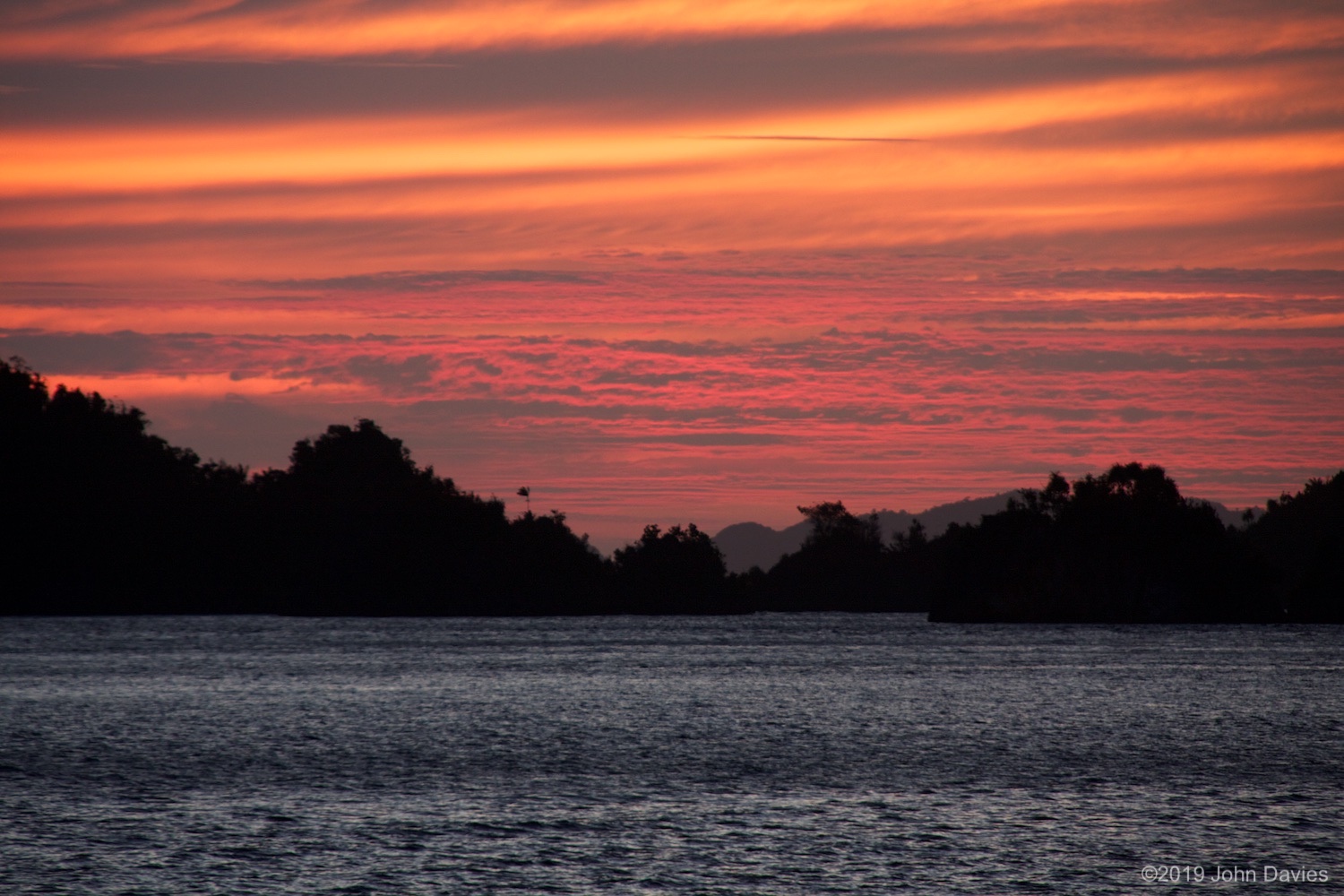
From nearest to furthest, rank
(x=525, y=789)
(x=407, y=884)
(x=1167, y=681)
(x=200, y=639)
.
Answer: (x=407, y=884) < (x=525, y=789) < (x=1167, y=681) < (x=200, y=639)

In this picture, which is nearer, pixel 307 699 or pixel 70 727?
pixel 70 727

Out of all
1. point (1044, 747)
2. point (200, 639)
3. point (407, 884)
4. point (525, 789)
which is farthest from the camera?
point (200, 639)

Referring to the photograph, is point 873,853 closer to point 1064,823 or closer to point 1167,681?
point 1064,823

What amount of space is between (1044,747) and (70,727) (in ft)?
148

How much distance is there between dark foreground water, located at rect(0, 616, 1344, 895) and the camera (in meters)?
37.0

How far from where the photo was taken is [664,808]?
46344 mm

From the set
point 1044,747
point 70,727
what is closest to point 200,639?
point 70,727

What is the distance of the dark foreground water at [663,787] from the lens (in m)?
37.0

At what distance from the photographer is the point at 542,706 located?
87062 millimetres

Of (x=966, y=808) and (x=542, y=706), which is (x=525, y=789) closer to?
(x=966, y=808)

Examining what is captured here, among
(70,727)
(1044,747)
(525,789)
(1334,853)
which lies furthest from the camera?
(70,727)

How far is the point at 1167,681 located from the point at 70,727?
7603 centimetres

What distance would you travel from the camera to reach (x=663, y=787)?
51094mm

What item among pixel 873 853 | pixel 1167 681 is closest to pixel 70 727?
pixel 873 853
